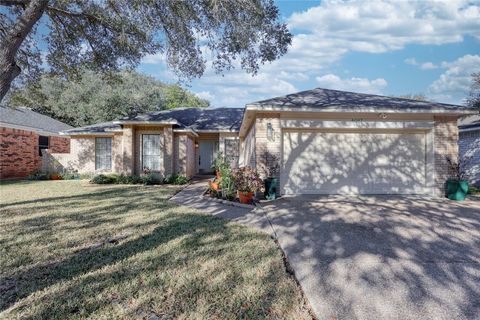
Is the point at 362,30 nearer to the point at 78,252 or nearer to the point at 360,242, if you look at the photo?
the point at 360,242

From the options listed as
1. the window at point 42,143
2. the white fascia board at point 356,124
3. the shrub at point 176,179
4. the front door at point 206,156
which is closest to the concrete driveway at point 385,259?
the white fascia board at point 356,124

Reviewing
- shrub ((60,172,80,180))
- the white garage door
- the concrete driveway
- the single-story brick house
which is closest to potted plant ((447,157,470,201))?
the single-story brick house

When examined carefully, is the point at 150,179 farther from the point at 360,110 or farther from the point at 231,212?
the point at 360,110

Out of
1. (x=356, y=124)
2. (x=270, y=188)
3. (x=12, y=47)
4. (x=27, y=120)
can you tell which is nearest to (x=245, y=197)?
(x=270, y=188)

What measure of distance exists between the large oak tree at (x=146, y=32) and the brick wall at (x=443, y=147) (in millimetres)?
5925

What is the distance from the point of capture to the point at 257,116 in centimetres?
946

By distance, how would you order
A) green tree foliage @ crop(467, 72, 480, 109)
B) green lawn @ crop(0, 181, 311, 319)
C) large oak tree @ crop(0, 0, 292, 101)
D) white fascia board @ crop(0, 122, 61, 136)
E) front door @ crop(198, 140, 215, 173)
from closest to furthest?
green lawn @ crop(0, 181, 311, 319) < large oak tree @ crop(0, 0, 292, 101) < white fascia board @ crop(0, 122, 61, 136) < green tree foliage @ crop(467, 72, 480, 109) < front door @ crop(198, 140, 215, 173)

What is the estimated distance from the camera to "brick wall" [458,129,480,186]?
1307cm

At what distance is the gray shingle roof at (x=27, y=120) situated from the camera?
1712 centimetres

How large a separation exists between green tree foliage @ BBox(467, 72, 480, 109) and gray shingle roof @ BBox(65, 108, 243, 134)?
14740mm

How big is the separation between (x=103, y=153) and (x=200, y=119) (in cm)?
679

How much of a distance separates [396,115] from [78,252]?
31.7 feet

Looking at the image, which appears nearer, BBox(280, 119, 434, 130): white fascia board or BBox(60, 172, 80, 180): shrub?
BBox(280, 119, 434, 130): white fascia board

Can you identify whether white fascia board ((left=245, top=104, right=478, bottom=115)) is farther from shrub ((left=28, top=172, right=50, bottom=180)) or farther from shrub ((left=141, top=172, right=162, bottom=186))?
shrub ((left=28, top=172, right=50, bottom=180))
